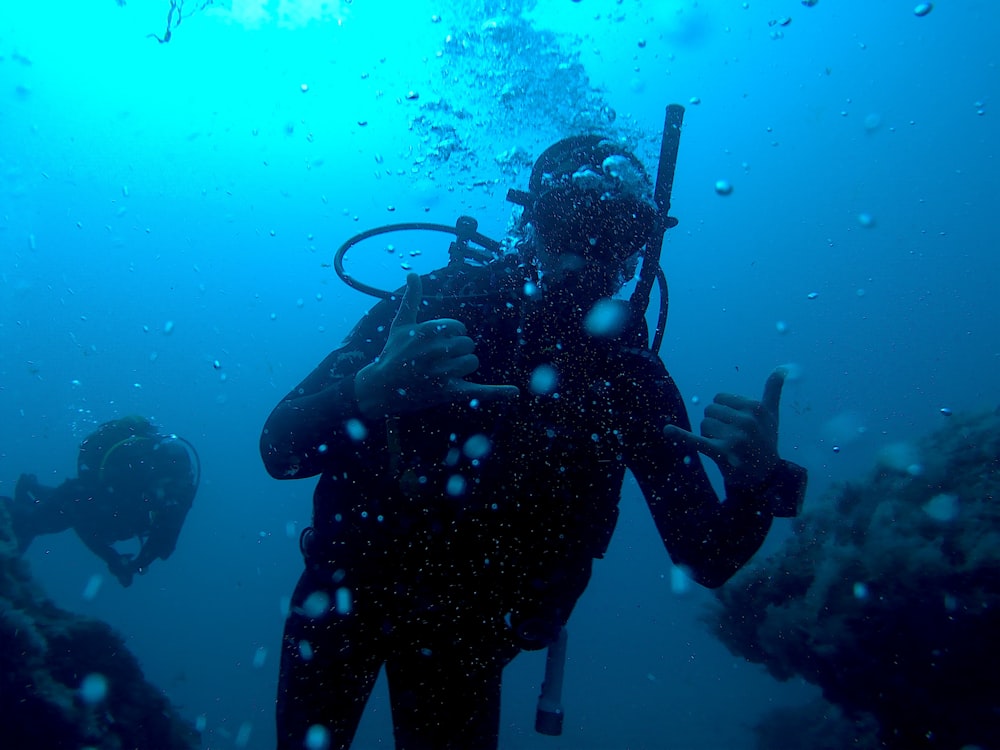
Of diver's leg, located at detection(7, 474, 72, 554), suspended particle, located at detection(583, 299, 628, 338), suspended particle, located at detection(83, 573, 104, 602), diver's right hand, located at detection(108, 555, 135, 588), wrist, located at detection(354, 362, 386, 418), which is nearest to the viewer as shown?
wrist, located at detection(354, 362, 386, 418)

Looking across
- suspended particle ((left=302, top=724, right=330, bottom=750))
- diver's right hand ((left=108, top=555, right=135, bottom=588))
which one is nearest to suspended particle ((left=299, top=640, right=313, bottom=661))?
suspended particle ((left=302, top=724, right=330, bottom=750))

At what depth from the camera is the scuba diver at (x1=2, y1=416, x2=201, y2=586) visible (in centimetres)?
924

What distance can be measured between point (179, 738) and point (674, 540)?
8.64 m

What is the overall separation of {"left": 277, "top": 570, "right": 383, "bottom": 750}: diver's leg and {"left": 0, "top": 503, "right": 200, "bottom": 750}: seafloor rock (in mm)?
5871

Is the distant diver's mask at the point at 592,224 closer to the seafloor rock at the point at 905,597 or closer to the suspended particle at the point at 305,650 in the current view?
the suspended particle at the point at 305,650

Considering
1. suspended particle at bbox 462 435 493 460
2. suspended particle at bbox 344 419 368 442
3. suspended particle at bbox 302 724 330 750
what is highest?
suspended particle at bbox 344 419 368 442

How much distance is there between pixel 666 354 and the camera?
242ft

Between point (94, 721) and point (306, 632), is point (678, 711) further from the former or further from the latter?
point (306, 632)

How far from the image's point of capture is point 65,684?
22.0ft

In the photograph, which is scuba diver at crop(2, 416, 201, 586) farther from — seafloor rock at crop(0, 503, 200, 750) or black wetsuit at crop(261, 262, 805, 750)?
black wetsuit at crop(261, 262, 805, 750)

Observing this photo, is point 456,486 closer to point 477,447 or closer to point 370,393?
point 477,447

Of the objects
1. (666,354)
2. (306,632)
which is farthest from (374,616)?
(666,354)

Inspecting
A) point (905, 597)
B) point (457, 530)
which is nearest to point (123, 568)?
point (457, 530)

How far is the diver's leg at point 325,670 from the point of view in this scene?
2461 mm
